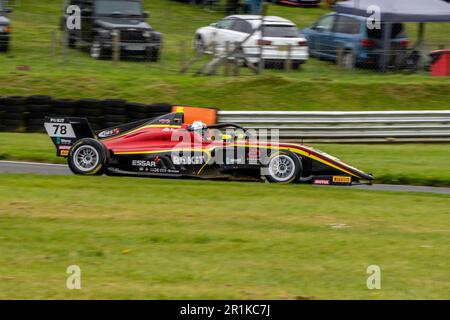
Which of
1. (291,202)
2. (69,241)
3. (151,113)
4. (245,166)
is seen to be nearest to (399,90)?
(151,113)

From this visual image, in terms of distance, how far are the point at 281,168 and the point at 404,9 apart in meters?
10.5

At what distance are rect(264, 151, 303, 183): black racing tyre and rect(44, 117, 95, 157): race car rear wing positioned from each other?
266 centimetres

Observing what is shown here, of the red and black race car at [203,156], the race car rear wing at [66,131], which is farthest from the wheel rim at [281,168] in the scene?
the race car rear wing at [66,131]

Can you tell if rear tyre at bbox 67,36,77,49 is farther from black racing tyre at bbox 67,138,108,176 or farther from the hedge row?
black racing tyre at bbox 67,138,108,176

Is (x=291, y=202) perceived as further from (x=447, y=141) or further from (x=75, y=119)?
(x=447, y=141)

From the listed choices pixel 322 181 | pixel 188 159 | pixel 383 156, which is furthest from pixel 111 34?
pixel 322 181

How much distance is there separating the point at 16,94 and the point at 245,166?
8218mm

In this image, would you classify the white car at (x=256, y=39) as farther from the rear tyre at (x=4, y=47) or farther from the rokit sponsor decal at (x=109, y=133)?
the rokit sponsor decal at (x=109, y=133)

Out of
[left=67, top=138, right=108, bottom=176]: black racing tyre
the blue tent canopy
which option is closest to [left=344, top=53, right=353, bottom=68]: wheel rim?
the blue tent canopy

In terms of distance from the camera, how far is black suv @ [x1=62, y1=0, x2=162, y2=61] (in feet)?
66.2

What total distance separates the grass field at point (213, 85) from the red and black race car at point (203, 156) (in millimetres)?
6396

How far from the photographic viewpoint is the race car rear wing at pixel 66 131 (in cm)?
1262

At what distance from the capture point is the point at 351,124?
1720cm
